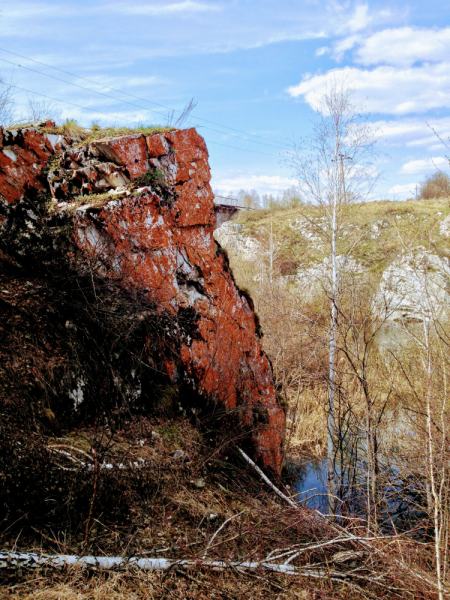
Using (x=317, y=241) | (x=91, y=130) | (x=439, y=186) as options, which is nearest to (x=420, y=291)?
(x=91, y=130)

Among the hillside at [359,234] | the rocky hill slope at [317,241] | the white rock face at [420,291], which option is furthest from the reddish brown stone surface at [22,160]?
the hillside at [359,234]

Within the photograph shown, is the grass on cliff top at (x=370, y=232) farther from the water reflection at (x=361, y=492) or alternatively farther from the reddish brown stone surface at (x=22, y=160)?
the reddish brown stone surface at (x=22, y=160)

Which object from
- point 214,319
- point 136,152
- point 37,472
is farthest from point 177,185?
point 37,472

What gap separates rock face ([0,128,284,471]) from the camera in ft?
19.0

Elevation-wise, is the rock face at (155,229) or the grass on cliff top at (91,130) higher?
the grass on cliff top at (91,130)

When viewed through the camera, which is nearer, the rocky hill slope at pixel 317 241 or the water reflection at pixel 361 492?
the water reflection at pixel 361 492

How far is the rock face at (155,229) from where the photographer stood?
228 inches

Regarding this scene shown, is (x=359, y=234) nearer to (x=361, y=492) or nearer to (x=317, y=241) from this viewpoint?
(x=317, y=241)

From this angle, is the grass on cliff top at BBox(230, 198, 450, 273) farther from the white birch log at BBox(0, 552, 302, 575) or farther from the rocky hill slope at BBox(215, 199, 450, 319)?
the white birch log at BBox(0, 552, 302, 575)

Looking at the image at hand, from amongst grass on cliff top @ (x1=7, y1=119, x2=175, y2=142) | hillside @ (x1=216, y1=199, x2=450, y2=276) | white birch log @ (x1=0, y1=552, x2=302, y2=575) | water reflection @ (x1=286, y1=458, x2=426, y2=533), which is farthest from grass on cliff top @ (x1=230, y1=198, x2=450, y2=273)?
white birch log @ (x1=0, y1=552, x2=302, y2=575)

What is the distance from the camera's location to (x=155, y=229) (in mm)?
6008

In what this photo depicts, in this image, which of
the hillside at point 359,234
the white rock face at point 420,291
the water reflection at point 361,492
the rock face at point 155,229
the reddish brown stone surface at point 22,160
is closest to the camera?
the white rock face at point 420,291

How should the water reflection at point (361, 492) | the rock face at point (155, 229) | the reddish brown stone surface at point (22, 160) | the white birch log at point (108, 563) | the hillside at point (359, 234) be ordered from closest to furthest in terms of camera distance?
the white birch log at point (108, 563) → the rock face at point (155, 229) → the reddish brown stone surface at point (22, 160) → the water reflection at point (361, 492) → the hillside at point (359, 234)

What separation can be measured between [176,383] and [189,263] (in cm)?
174
